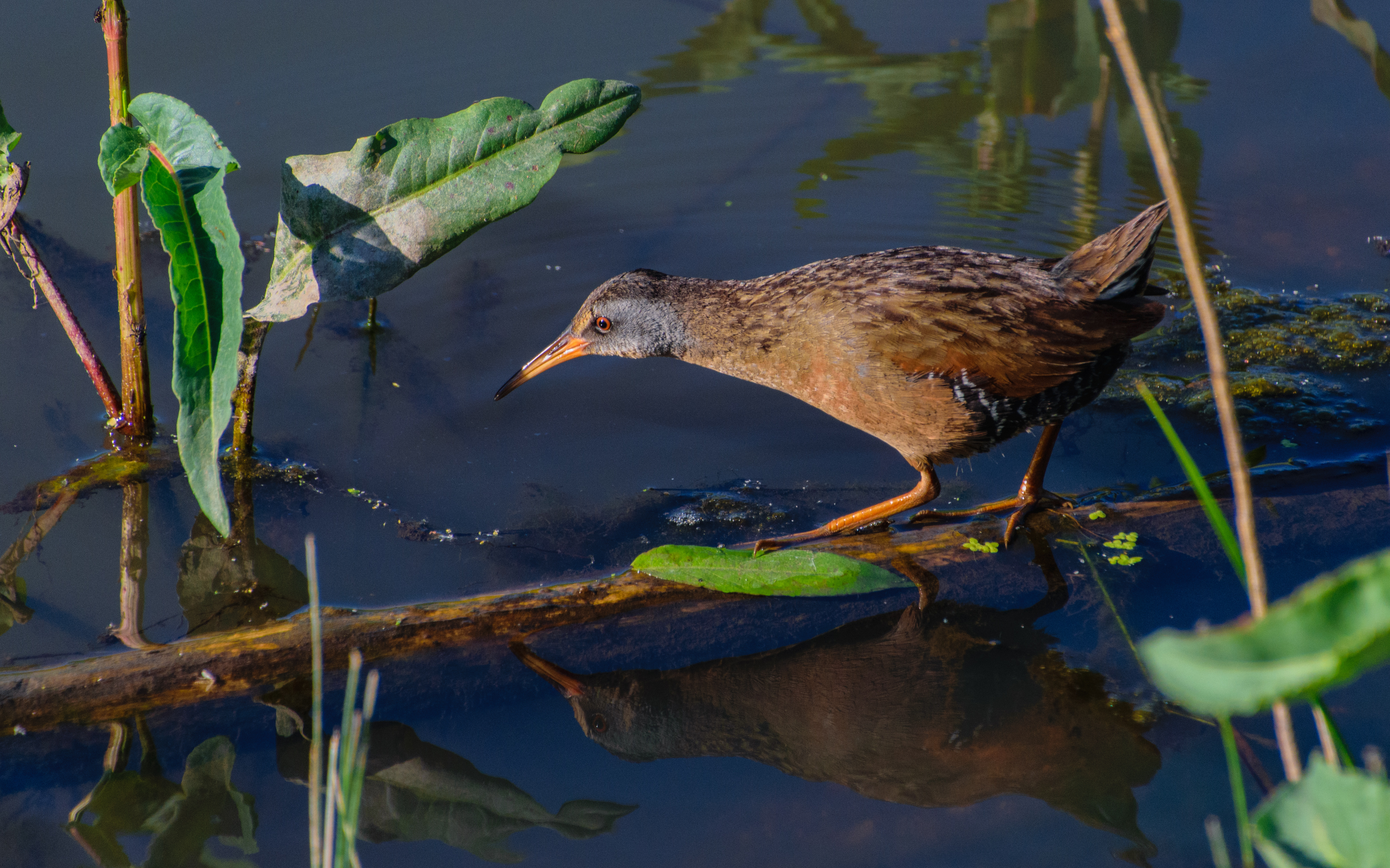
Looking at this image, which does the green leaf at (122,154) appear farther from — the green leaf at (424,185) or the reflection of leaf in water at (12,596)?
the reflection of leaf in water at (12,596)

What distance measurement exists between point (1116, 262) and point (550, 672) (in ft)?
6.02

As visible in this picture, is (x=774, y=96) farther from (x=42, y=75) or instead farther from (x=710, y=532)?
(x=42, y=75)

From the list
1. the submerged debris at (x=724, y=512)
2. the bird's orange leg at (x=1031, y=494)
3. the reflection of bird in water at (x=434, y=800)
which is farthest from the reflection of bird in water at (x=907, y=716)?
the submerged debris at (x=724, y=512)

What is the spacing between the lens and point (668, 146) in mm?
4918

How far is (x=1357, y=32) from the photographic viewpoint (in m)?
5.07

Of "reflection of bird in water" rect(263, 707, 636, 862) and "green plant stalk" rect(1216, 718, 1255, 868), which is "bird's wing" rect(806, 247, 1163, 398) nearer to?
"green plant stalk" rect(1216, 718, 1255, 868)

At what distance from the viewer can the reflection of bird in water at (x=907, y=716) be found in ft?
7.59

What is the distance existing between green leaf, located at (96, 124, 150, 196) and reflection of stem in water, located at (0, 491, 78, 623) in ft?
3.30

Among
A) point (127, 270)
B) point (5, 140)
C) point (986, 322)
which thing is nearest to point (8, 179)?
point (5, 140)

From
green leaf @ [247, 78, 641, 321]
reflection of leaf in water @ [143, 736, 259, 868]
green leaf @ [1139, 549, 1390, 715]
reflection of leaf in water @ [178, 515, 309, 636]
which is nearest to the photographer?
green leaf @ [1139, 549, 1390, 715]

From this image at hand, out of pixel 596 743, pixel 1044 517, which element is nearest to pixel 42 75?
pixel 596 743

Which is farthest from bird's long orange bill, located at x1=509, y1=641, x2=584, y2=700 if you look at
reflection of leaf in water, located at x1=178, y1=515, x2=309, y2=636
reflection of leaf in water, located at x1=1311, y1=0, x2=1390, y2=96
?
reflection of leaf in water, located at x1=1311, y1=0, x2=1390, y2=96

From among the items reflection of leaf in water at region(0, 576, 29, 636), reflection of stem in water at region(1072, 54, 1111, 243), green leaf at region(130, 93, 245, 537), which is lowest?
reflection of leaf in water at region(0, 576, 29, 636)

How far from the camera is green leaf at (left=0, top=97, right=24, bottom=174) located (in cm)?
264
